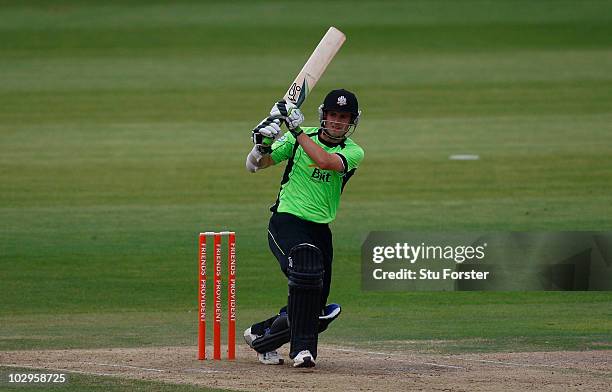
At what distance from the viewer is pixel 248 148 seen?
22.1 meters

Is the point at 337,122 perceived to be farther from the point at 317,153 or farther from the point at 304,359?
the point at 304,359

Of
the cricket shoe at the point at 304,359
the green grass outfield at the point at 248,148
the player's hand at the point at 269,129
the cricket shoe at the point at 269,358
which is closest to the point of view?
the player's hand at the point at 269,129

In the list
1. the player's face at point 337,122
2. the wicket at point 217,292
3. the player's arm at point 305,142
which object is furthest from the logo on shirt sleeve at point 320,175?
the wicket at point 217,292

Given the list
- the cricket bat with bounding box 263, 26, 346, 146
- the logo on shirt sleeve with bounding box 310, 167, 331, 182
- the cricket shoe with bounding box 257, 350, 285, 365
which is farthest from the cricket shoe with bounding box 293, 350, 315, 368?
the cricket bat with bounding box 263, 26, 346, 146

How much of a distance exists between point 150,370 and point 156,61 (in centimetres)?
2513

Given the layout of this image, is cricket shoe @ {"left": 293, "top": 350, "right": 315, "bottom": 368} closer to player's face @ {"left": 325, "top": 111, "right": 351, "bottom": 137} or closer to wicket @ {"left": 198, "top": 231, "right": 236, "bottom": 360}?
wicket @ {"left": 198, "top": 231, "right": 236, "bottom": 360}

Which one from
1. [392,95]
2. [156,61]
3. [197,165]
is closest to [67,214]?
[197,165]

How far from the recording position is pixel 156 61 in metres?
32.8

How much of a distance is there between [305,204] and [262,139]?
0.50 meters

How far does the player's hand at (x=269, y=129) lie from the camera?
8.05m

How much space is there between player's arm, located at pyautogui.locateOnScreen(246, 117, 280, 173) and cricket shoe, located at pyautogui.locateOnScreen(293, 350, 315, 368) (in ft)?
4.00

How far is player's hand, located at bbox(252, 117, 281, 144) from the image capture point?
8055 millimetres

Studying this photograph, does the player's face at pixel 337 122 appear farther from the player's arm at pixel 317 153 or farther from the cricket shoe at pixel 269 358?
the cricket shoe at pixel 269 358

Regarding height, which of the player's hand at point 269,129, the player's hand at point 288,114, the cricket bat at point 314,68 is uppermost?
the cricket bat at point 314,68
